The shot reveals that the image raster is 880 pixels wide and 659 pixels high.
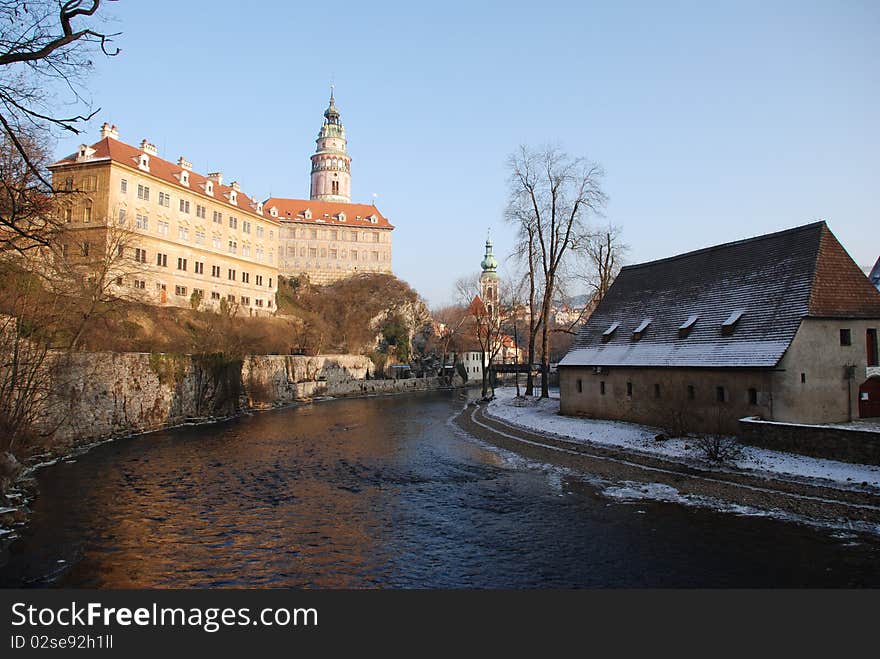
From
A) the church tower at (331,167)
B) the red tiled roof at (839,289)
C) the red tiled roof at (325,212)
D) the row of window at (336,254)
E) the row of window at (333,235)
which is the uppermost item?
the church tower at (331,167)

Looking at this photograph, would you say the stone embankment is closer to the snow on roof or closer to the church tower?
the snow on roof

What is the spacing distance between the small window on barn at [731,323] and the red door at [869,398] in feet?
15.4

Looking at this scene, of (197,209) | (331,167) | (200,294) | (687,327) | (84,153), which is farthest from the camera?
(331,167)

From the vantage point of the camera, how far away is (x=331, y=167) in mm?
101125

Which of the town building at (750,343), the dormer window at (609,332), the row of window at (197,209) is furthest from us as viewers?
the row of window at (197,209)

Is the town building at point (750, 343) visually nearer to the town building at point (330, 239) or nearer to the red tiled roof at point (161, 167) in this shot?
the red tiled roof at point (161, 167)

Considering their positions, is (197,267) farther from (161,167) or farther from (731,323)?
(731,323)

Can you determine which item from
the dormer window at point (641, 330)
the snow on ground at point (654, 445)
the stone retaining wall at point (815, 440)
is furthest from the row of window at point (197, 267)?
the stone retaining wall at point (815, 440)

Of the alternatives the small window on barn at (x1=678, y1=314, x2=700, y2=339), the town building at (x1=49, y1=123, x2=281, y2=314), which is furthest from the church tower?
the small window on barn at (x1=678, y1=314, x2=700, y2=339)

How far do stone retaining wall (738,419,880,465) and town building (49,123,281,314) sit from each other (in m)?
33.7

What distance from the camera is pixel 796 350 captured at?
20.0 meters

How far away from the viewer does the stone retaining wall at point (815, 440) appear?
1627 cm

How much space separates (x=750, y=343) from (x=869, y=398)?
468 cm

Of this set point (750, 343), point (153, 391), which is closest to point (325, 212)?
point (153, 391)
